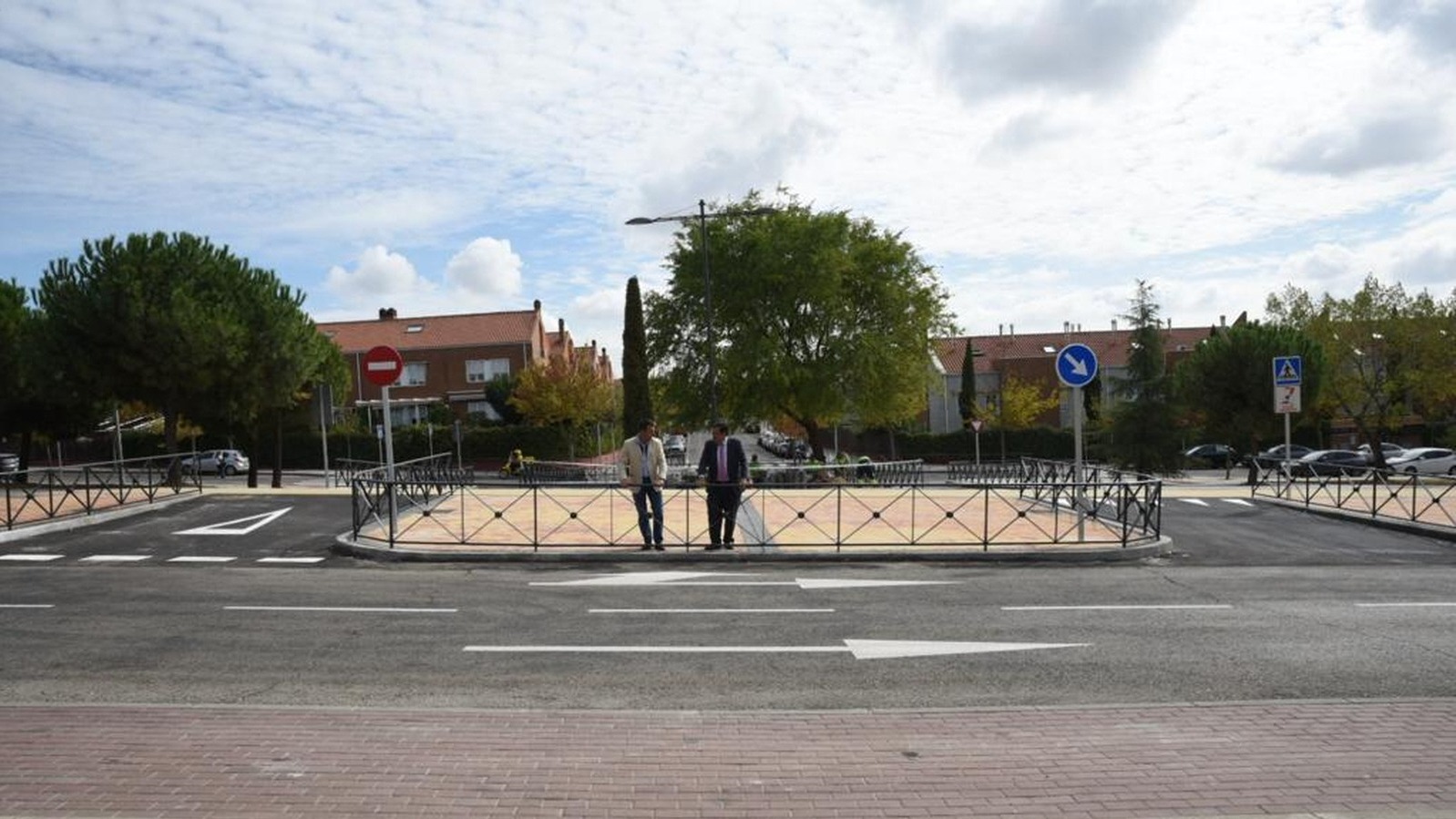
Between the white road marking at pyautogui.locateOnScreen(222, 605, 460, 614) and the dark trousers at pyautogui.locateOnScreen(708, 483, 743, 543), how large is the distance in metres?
4.80

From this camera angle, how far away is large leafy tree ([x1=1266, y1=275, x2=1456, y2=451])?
51781 mm

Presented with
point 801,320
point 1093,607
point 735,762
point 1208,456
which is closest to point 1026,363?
point 1208,456

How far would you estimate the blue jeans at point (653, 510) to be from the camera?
14211mm

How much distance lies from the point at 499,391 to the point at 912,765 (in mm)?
57729

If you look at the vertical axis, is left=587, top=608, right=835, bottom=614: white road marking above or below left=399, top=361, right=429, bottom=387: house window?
below

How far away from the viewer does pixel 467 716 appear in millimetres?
6559

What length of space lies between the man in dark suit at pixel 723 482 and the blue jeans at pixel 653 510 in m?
0.71

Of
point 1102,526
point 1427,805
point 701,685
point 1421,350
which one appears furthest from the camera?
point 1421,350

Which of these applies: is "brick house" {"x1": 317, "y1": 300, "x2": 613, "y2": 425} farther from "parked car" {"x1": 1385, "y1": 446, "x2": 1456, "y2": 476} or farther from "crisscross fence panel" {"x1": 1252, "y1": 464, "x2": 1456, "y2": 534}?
"crisscross fence panel" {"x1": 1252, "y1": 464, "x2": 1456, "y2": 534}

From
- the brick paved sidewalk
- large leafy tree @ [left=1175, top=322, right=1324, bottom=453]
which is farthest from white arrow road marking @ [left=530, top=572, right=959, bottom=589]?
large leafy tree @ [left=1175, top=322, right=1324, bottom=453]

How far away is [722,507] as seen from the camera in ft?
47.9

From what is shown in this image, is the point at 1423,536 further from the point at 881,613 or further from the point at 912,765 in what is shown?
the point at 912,765

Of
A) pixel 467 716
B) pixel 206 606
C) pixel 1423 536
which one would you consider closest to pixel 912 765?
pixel 467 716

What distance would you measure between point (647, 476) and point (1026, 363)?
63.3 metres
